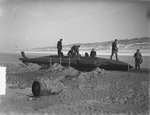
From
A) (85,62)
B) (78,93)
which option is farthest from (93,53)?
(78,93)

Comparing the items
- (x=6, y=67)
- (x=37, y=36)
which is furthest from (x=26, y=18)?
(x=6, y=67)

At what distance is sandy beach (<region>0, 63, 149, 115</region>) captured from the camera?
2465 millimetres


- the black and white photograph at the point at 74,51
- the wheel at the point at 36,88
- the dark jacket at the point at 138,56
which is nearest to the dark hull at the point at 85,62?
the black and white photograph at the point at 74,51

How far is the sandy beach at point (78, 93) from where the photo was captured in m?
2.46

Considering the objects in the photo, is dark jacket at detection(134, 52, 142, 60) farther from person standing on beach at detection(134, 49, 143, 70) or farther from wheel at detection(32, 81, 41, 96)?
wheel at detection(32, 81, 41, 96)

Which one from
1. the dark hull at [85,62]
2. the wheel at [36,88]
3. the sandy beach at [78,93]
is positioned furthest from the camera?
the dark hull at [85,62]

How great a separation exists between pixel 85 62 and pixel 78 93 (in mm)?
337

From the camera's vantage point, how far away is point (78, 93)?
2578mm

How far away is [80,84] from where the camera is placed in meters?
2.64

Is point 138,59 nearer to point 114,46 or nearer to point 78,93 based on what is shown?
point 114,46

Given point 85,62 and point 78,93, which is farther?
point 85,62

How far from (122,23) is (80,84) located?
763mm

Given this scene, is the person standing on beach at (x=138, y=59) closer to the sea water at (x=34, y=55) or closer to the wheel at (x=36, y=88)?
the sea water at (x=34, y=55)

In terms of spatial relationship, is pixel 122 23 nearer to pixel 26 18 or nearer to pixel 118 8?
pixel 118 8
